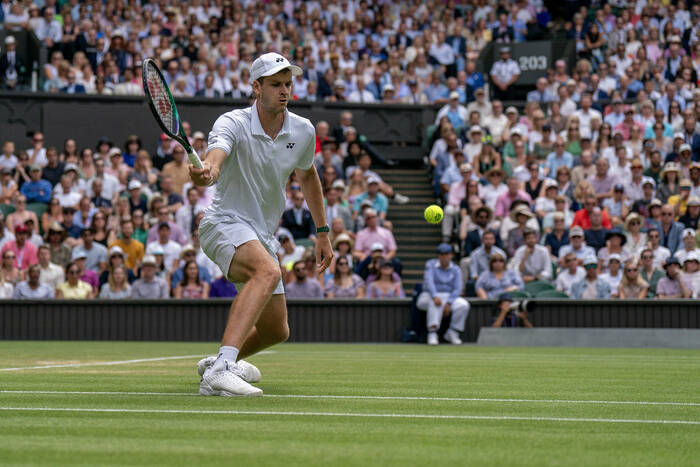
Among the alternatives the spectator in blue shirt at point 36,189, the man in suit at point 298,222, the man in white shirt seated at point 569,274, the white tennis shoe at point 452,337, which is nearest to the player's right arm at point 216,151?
the white tennis shoe at point 452,337

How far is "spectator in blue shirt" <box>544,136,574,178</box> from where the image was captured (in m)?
21.2

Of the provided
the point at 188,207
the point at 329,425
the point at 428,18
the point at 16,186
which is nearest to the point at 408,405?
the point at 329,425

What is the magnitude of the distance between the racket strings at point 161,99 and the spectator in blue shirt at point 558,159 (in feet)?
49.4

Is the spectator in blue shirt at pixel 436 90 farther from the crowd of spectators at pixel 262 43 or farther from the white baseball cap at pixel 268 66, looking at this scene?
the white baseball cap at pixel 268 66

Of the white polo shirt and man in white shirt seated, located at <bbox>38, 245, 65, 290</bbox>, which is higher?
the white polo shirt

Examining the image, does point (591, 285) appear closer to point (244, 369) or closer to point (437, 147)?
point (437, 147)

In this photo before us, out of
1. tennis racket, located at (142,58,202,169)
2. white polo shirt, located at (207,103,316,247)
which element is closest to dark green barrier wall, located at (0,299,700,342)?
white polo shirt, located at (207,103,316,247)

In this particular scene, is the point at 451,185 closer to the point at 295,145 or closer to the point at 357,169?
the point at 357,169

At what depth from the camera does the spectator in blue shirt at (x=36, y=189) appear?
2048 cm

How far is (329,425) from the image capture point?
5.32 m

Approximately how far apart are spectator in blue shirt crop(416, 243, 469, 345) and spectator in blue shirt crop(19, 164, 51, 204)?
737cm

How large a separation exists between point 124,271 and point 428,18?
12.7 m

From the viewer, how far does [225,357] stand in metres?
6.74

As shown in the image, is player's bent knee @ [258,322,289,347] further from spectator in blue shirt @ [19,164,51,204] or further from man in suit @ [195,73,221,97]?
man in suit @ [195,73,221,97]
